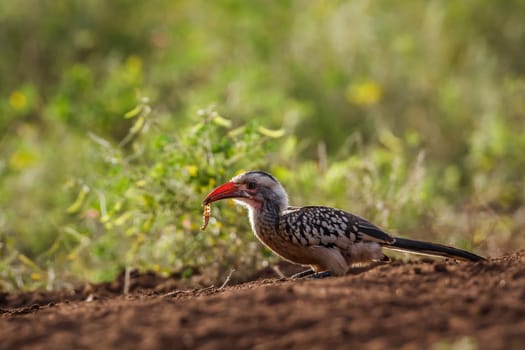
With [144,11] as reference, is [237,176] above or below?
below

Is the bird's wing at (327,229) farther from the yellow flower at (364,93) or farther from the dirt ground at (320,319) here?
the yellow flower at (364,93)

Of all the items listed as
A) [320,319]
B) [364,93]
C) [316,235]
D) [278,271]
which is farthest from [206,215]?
[364,93]

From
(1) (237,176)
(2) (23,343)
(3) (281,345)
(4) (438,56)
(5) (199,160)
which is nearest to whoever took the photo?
(3) (281,345)

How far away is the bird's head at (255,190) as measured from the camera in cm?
570

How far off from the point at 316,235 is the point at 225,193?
2.09ft

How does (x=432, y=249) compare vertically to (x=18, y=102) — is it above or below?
below

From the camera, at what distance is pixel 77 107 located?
8305 mm

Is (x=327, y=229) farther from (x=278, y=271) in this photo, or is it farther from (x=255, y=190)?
(x=278, y=271)

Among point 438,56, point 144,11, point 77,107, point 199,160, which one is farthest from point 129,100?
point 438,56

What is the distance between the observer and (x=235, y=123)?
8.66 m

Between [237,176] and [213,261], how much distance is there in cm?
78

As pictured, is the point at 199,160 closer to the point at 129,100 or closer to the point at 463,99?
→ the point at 129,100

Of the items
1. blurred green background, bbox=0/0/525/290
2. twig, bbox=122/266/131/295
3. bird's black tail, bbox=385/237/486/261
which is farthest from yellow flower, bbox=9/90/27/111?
bird's black tail, bbox=385/237/486/261

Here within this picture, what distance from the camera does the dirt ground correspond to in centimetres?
319
